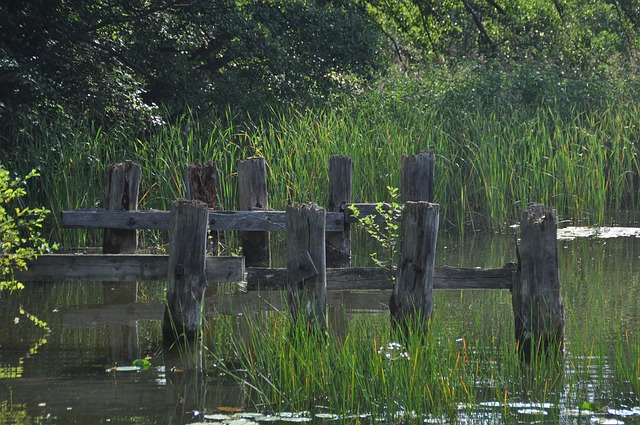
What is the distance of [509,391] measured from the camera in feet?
22.0

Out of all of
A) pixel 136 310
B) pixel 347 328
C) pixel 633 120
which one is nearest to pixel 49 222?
pixel 136 310

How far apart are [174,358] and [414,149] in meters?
8.16

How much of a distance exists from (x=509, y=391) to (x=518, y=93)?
43.9ft

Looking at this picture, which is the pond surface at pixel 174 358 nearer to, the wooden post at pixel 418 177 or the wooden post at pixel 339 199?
the wooden post at pixel 339 199

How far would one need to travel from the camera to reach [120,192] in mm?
10570

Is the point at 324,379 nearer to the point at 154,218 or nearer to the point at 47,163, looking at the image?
the point at 154,218

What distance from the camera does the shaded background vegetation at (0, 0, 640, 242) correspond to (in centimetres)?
1395

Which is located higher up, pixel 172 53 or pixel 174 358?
pixel 172 53

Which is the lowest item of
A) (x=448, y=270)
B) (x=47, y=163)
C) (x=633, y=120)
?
(x=448, y=270)

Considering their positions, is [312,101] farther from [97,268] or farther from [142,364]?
[142,364]

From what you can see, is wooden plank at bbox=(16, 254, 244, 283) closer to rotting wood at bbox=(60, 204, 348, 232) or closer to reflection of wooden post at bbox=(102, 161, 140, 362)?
reflection of wooden post at bbox=(102, 161, 140, 362)

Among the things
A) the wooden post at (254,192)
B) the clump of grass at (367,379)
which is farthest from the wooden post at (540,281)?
the wooden post at (254,192)

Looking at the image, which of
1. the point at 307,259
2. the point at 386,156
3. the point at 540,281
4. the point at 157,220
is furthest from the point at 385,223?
the point at 386,156

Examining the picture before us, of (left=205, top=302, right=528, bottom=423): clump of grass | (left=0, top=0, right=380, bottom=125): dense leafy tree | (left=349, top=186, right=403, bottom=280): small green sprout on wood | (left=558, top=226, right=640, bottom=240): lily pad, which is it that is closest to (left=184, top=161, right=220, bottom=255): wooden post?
(left=349, top=186, right=403, bottom=280): small green sprout on wood
